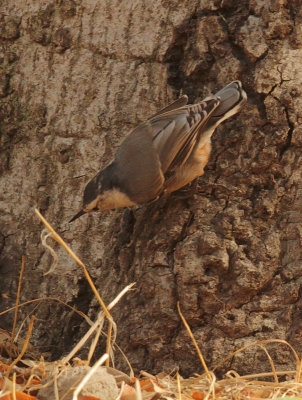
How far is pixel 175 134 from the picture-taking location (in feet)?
8.89

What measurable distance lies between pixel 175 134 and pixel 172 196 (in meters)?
0.29

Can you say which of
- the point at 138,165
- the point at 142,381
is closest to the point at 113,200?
the point at 138,165

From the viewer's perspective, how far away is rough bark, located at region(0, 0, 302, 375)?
2.51 m

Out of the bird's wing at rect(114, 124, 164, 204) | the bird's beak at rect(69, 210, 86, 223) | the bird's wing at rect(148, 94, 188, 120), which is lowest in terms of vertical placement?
the bird's beak at rect(69, 210, 86, 223)

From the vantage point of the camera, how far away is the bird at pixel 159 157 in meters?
2.63

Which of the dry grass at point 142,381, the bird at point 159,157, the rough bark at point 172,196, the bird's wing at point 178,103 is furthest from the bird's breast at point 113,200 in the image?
the dry grass at point 142,381

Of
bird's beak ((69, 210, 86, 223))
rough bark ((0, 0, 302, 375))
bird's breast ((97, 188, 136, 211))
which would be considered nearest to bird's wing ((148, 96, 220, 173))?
rough bark ((0, 0, 302, 375))

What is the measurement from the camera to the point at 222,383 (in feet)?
7.48

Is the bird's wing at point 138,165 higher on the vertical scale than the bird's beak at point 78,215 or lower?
higher

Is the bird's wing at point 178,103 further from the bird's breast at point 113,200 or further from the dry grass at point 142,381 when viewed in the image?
the dry grass at point 142,381

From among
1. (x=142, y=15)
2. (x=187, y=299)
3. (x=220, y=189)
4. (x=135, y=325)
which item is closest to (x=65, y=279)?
(x=135, y=325)

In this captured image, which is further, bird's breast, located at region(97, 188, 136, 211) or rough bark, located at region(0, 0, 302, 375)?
bird's breast, located at region(97, 188, 136, 211)

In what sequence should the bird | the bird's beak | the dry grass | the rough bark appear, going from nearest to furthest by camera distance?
the dry grass < the rough bark < the bird < the bird's beak

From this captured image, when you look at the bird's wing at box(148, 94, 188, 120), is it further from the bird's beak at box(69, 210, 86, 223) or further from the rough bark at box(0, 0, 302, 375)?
the bird's beak at box(69, 210, 86, 223)
